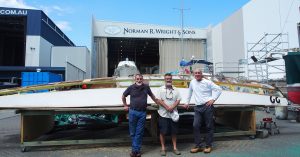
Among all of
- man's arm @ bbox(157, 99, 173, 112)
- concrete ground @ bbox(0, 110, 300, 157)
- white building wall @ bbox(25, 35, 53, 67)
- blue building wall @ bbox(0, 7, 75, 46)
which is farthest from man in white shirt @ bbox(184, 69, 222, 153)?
blue building wall @ bbox(0, 7, 75, 46)

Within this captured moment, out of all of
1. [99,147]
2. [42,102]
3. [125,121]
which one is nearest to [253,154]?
[99,147]

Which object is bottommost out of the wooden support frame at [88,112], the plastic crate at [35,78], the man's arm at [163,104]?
the wooden support frame at [88,112]

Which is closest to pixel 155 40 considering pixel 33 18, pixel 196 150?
pixel 33 18

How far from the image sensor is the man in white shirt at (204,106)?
5.74 metres

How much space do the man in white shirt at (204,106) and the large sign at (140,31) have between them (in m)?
15.3

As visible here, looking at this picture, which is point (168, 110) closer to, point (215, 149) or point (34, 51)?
point (215, 149)

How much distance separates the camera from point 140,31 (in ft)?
70.4

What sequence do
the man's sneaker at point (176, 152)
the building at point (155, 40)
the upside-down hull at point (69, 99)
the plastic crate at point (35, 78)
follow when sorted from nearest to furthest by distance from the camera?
the man's sneaker at point (176, 152) → the upside-down hull at point (69, 99) → the plastic crate at point (35, 78) → the building at point (155, 40)

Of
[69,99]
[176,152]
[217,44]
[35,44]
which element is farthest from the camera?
Result: [35,44]

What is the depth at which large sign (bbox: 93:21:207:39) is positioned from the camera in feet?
66.7

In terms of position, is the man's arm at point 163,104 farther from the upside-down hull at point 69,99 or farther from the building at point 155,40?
the building at point 155,40

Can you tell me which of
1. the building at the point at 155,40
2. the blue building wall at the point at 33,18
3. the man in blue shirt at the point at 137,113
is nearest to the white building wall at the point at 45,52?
the blue building wall at the point at 33,18

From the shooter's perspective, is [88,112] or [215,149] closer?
[215,149]

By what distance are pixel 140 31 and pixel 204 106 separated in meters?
16.3
